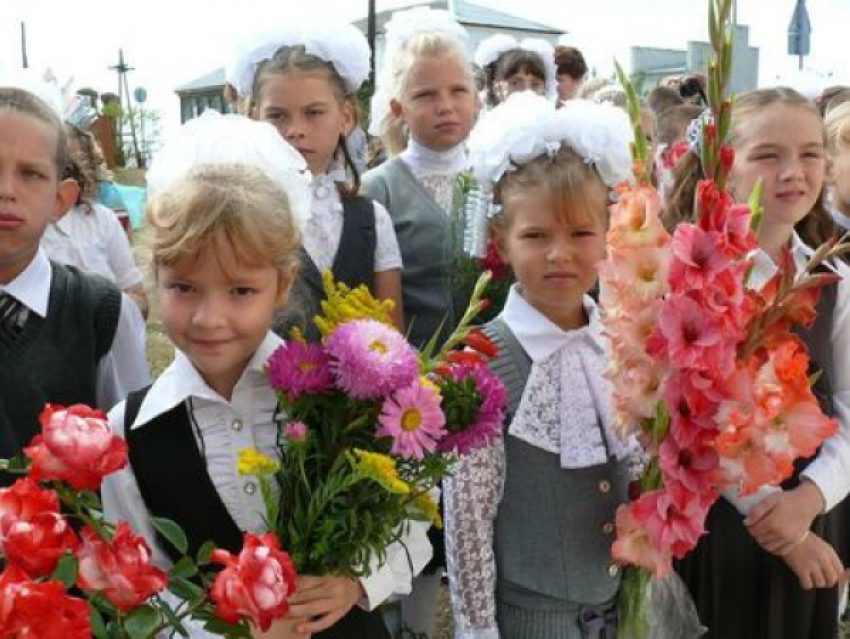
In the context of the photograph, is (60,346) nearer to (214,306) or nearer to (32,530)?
(214,306)

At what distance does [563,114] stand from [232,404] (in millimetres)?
978

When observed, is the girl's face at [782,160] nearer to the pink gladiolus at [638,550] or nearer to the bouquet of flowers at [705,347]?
the bouquet of flowers at [705,347]

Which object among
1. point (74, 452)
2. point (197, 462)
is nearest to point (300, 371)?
point (197, 462)

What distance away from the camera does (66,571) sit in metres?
1.13

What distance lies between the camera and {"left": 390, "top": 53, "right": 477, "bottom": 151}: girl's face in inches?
125

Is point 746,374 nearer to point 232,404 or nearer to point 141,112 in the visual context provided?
point 232,404

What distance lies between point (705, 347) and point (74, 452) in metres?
0.85

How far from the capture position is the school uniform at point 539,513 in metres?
2.01

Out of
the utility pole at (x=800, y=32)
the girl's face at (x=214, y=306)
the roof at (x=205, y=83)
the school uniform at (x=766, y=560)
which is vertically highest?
the roof at (x=205, y=83)

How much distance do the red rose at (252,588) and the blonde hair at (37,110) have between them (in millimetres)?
1216

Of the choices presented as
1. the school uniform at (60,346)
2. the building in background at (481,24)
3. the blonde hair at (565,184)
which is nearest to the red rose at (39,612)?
the school uniform at (60,346)

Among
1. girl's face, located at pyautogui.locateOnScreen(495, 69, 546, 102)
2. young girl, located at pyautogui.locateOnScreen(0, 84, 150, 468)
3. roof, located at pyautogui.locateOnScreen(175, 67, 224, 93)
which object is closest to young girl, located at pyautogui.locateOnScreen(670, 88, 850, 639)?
young girl, located at pyautogui.locateOnScreen(0, 84, 150, 468)

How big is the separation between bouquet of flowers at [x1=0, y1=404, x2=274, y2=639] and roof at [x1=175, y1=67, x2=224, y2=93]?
3494 centimetres

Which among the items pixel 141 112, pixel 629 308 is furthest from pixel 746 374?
pixel 141 112
